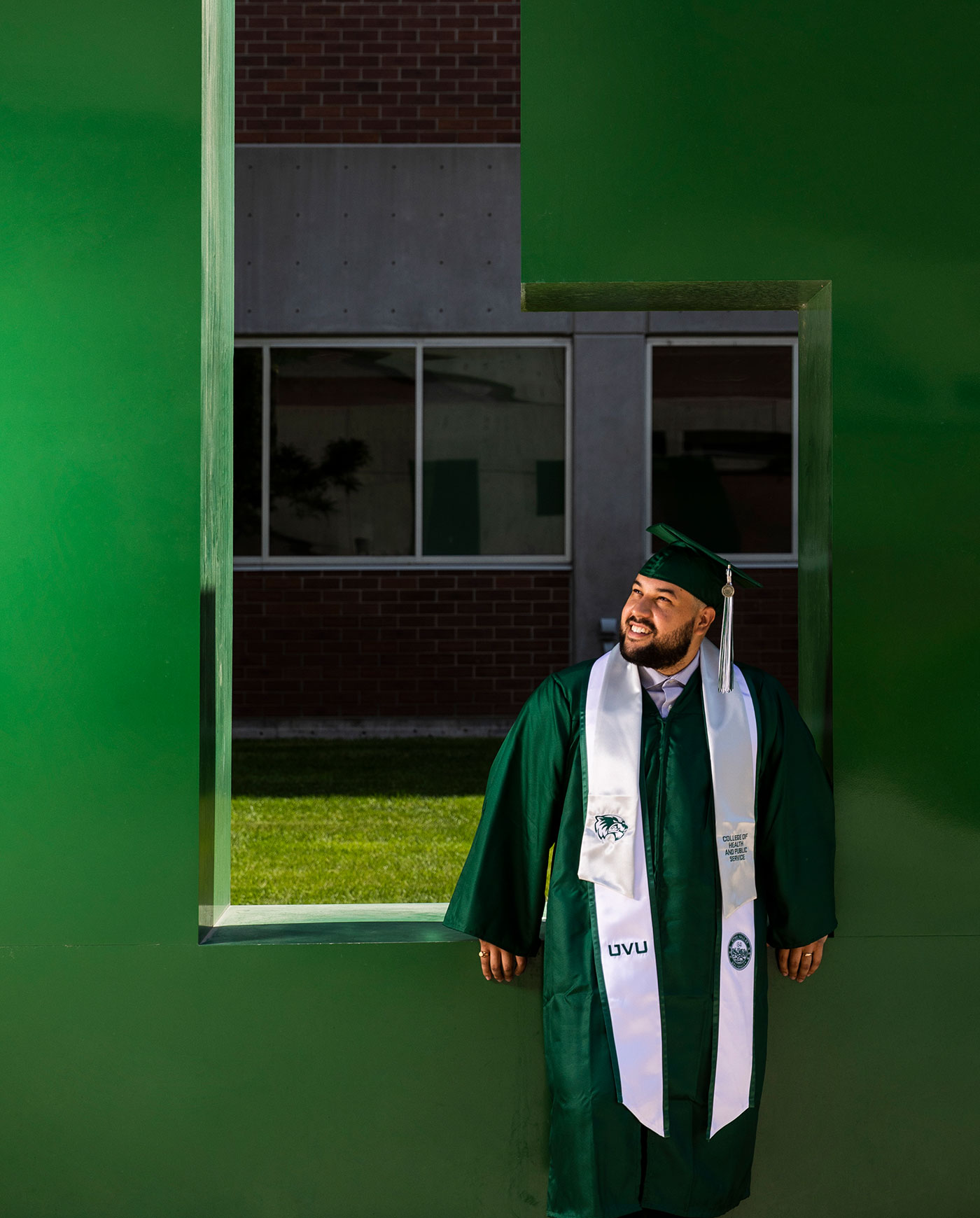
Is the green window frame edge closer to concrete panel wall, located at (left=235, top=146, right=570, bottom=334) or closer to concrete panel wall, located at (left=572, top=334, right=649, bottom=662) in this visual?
concrete panel wall, located at (left=572, top=334, right=649, bottom=662)

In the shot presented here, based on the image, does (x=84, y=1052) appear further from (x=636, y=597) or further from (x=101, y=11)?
(x=101, y=11)

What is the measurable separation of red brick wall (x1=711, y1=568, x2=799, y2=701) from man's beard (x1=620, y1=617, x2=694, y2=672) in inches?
336

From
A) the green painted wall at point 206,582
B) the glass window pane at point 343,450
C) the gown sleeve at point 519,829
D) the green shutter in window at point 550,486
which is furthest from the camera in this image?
the green shutter in window at point 550,486

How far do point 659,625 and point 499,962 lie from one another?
3.07 feet

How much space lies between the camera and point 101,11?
329 centimetres

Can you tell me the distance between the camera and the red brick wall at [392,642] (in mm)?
11695

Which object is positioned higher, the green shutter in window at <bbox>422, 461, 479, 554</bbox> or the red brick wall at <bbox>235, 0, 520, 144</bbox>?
the red brick wall at <bbox>235, 0, 520, 144</bbox>

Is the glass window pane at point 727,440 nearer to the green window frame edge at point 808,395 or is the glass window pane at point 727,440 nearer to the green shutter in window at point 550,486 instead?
the green shutter in window at point 550,486

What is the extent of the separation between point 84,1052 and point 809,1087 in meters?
1.94

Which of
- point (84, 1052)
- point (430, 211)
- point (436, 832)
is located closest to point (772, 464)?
point (430, 211)

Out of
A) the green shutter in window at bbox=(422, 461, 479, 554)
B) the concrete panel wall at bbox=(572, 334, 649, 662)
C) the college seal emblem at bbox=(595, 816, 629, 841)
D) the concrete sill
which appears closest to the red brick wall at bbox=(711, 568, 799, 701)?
the concrete panel wall at bbox=(572, 334, 649, 662)

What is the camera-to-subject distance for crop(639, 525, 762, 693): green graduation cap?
9.80ft

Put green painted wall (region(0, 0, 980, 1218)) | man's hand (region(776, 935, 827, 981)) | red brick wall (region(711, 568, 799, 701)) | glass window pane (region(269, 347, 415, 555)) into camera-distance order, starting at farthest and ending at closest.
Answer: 1. glass window pane (region(269, 347, 415, 555))
2. red brick wall (region(711, 568, 799, 701))
3. green painted wall (region(0, 0, 980, 1218))
4. man's hand (region(776, 935, 827, 981))

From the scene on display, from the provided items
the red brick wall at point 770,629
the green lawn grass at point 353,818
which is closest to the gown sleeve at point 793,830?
the green lawn grass at point 353,818
